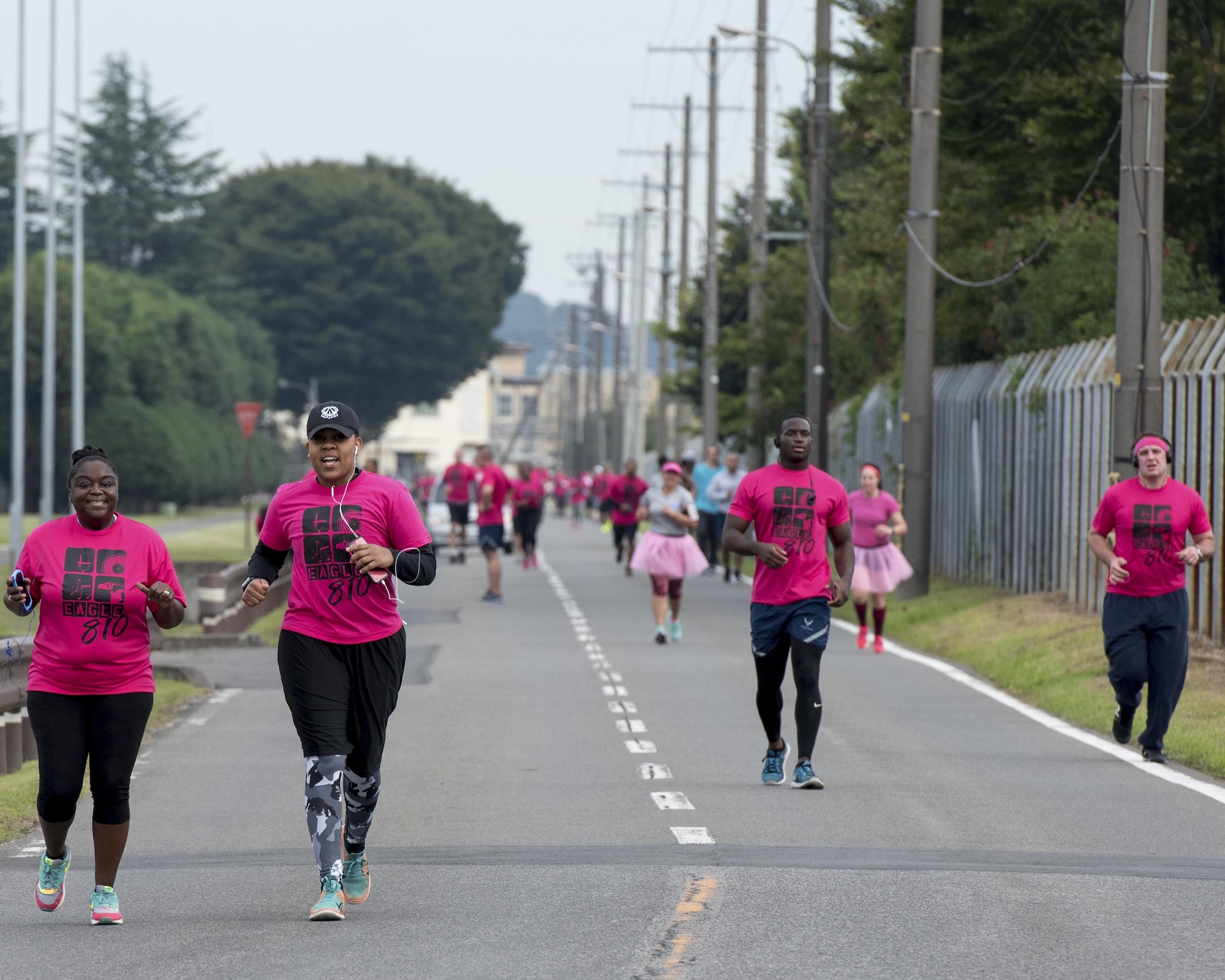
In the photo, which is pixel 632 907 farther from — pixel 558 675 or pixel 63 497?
pixel 63 497

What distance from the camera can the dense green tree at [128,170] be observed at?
91.9 metres

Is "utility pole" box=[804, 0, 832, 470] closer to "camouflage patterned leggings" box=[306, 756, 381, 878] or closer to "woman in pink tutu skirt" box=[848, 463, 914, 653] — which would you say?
"woman in pink tutu skirt" box=[848, 463, 914, 653]

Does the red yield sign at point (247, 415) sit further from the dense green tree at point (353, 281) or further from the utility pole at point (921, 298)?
the dense green tree at point (353, 281)

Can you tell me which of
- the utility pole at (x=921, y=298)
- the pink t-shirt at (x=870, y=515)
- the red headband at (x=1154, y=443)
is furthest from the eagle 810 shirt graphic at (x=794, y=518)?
the utility pole at (x=921, y=298)

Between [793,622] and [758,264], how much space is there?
30.3 metres

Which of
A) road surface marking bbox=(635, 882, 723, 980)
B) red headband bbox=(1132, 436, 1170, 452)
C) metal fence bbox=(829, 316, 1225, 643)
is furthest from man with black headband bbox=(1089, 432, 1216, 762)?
metal fence bbox=(829, 316, 1225, 643)

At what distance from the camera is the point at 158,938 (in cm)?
722

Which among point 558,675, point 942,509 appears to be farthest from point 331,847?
point 942,509

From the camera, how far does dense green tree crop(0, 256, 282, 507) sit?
70312mm

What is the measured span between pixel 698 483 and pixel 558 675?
1473cm

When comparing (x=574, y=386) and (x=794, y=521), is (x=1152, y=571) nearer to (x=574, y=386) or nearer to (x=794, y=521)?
(x=794, y=521)

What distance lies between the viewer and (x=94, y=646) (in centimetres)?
734

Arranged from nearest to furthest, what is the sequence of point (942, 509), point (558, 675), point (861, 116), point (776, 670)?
point (776, 670)
point (558, 675)
point (942, 509)
point (861, 116)

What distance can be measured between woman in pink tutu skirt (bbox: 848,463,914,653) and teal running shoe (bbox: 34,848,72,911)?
495 inches
